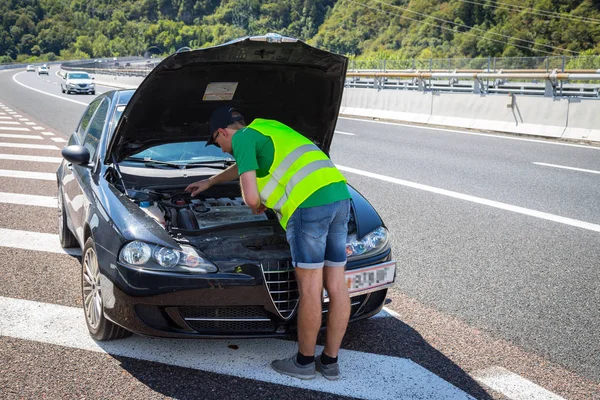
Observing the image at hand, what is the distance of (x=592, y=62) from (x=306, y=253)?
2889 centimetres

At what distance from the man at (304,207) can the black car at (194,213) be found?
18cm

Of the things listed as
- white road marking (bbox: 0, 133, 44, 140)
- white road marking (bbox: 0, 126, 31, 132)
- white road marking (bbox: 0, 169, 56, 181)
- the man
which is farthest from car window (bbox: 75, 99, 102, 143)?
white road marking (bbox: 0, 126, 31, 132)

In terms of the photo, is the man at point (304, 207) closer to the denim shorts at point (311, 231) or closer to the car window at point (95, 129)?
the denim shorts at point (311, 231)

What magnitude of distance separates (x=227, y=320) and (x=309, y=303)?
0.49m

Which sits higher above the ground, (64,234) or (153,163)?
(153,163)

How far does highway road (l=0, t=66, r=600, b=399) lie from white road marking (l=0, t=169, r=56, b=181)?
586 millimetres

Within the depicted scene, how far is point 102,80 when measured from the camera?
56219 millimetres

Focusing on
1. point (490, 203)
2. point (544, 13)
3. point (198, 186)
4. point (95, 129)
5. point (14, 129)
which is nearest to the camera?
point (198, 186)

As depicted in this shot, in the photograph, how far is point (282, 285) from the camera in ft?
12.2

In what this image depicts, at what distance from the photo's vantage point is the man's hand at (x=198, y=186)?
4.66 metres

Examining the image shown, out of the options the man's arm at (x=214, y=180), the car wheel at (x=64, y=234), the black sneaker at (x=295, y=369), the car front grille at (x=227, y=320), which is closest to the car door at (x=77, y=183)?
the car wheel at (x=64, y=234)

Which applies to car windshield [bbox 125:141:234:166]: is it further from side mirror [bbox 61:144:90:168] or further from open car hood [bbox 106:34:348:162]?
side mirror [bbox 61:144:90:168]

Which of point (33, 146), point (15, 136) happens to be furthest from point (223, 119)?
point (15, 136)

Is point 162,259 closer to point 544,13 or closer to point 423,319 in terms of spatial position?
point 423,319
